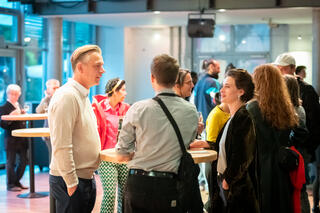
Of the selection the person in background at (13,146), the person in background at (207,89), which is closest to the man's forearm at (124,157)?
the person in background at (207,89)

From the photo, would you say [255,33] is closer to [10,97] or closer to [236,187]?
[10,97]

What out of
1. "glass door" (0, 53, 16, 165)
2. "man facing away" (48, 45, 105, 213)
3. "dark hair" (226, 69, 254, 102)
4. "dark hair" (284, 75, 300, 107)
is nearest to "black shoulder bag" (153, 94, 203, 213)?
"man facing away" (48, 45, 105, 213)

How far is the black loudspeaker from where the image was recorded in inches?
398

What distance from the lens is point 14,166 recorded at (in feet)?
24.2

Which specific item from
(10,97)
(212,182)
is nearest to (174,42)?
(10,97)

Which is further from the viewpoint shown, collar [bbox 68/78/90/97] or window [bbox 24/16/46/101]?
window [bbox 24/16/46/101]

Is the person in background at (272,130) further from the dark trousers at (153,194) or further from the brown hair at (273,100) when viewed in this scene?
the dark trousers at (153,194)

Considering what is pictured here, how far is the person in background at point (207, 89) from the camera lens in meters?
7.26

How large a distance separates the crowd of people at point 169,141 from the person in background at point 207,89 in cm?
285

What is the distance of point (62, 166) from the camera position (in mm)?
2803

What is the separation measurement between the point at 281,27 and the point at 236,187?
10.8m

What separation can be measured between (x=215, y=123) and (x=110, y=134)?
945mm

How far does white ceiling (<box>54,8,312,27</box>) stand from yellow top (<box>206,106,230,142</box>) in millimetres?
6477

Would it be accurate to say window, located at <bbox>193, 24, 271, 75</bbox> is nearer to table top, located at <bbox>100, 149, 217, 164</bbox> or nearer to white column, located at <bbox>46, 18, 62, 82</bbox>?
white column, located at <bbox>46, 18, 62, 82</bbox>
